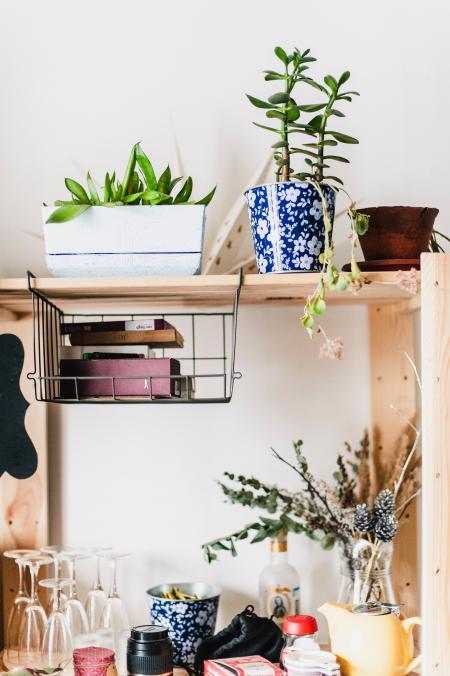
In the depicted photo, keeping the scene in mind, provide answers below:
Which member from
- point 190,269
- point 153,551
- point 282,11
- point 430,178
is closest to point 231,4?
point 282,11

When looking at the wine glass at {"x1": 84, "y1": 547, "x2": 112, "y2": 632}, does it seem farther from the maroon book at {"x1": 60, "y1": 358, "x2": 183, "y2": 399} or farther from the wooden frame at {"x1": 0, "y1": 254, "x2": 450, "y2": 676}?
the maroon book at {"x1": 60, "y1": 358, "x2": 183, "y2": 399}

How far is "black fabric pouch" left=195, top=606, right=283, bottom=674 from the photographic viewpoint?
1349 millimetres

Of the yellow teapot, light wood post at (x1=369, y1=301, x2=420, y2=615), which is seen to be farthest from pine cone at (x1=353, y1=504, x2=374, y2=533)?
light wood post at (x1=369, y1=301, x2=420, y2=615)

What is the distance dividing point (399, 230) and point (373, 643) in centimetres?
65

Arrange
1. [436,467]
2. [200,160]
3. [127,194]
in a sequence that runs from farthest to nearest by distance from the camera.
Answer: [200,160]
[127,194]
[436,467]

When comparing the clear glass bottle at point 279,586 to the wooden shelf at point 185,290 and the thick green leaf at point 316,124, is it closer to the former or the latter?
the wooden shelf at point 185,290

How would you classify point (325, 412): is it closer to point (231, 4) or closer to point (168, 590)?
point (168, 590)

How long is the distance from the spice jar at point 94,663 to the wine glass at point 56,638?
3.8 inches

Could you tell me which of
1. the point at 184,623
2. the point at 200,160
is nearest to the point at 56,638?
the point at 184,623

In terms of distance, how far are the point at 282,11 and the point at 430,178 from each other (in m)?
0.45

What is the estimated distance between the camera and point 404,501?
1499 millimetres

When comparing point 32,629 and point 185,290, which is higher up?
point 185,290

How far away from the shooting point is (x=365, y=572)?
1.38m

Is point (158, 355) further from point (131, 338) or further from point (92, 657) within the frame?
point (92, 657)
